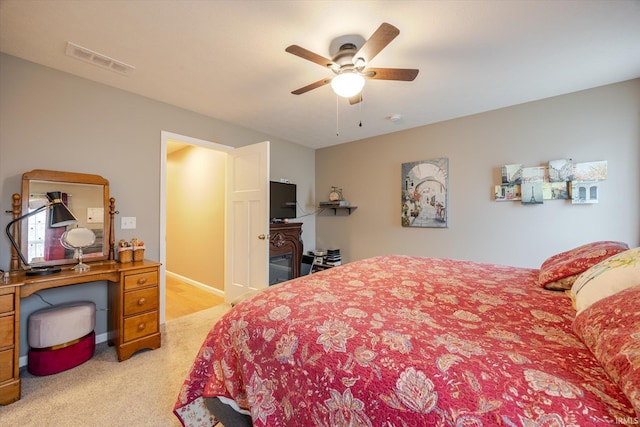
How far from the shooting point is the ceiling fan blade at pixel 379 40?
1352 mm

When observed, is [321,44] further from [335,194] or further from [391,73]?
[335,194]

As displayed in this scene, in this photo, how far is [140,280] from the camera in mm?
2152

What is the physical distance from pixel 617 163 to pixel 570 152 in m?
0.35

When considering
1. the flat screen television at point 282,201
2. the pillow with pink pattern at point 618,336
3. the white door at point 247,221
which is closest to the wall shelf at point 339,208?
the flat screen television at point 282,201

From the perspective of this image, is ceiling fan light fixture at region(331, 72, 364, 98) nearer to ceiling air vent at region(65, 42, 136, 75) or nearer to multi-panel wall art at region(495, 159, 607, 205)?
ceiling air vent at region(65, 42, 136, 75)


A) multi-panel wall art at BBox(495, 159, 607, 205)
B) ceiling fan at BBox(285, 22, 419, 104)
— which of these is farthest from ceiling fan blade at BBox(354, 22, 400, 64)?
A: multi-panel wall art at BBox(495, 159, 607, 205)

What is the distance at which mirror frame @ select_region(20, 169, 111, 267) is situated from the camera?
198 centimetres

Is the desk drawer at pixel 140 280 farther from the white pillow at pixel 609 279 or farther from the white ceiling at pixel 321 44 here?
the white pillow at pixel 609 279

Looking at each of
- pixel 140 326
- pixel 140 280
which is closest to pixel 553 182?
pixel 140 280

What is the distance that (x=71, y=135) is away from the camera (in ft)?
7.30

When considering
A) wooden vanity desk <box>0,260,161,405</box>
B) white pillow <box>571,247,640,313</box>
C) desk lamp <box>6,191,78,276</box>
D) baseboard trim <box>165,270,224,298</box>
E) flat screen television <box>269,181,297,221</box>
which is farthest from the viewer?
baseboard trim <box>165,270,224,298</box>

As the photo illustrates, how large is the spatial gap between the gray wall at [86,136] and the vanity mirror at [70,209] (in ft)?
0.32

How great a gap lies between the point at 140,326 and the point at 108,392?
535mm

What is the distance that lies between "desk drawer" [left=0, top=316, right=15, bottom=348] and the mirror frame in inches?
23.6
